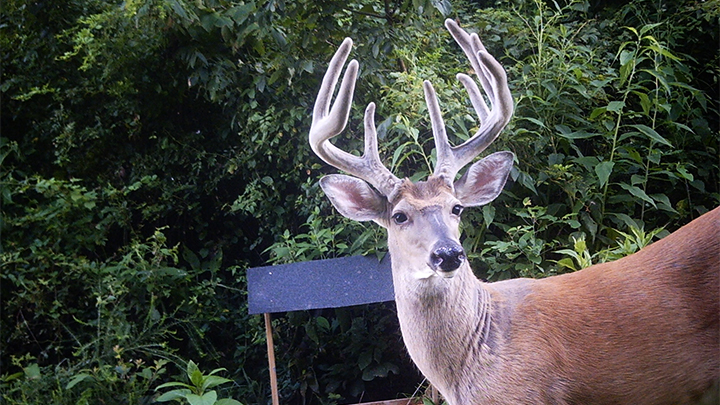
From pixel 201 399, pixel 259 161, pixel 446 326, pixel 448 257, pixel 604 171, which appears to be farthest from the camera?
pixel 259 161

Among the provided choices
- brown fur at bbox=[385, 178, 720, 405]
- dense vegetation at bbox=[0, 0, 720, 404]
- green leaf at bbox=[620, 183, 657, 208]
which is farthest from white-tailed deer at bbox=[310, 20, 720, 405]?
green leaf at bbox=[620, 183, 657, 208]

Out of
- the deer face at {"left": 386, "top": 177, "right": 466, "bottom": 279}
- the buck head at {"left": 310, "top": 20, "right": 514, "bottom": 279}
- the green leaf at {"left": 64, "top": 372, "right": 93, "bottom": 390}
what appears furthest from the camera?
the green leaf at {"left": 64, "top": 372, "right": 93, "bottom": 390}

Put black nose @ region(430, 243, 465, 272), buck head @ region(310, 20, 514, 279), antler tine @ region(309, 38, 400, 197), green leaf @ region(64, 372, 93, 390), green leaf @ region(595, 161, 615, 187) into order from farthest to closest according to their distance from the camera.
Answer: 1. green leaf @ region(64, 372, 93, 390)
2. green leaf @ region(595, 161, 615, 187)
3. antler tine @ region(309, 38, 400, 197)
4. buck head @ region(310, 20, 514, 279)
5. black nose @ region(430, 243, 465, 272)

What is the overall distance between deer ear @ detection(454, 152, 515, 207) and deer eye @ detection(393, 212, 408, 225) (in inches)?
9.9

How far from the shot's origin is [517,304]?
2635 millimetres

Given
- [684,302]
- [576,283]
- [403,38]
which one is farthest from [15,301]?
[684,302]

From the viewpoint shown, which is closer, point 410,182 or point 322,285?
point 410,182

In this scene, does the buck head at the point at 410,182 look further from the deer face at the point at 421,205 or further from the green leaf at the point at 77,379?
the green leaf at the point at 77,379

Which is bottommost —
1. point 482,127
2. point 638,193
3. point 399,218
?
point 638,193

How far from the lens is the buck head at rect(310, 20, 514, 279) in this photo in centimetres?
258

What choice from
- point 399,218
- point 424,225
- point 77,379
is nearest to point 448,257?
point 424,225

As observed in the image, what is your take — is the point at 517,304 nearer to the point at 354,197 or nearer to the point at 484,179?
the point at 484,179

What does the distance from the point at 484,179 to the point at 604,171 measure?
1.21m

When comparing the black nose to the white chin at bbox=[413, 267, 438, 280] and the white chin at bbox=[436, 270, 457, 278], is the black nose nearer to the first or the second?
the white chin at bbox=[436, 270, 457, 278]
